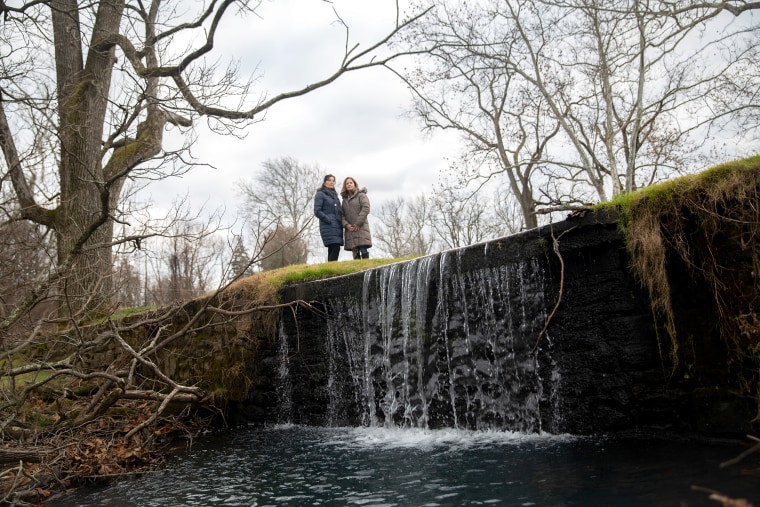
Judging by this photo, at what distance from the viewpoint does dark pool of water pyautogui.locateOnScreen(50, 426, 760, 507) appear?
139 inches

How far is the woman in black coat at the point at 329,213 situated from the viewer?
10492 mm

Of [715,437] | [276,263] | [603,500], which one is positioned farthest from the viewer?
[276,263]

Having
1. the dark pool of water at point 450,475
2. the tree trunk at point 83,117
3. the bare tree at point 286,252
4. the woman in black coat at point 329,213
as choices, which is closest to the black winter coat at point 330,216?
the woman in black coat at point 329,213

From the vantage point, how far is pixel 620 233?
5.11 metres

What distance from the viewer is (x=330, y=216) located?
34.6 ft

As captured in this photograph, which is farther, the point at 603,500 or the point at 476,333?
the point at 476,333

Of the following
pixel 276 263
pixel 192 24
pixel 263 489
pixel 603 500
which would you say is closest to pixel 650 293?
pixel 603 500

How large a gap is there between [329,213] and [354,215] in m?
0.51

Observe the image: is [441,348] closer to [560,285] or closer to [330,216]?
[560,285]

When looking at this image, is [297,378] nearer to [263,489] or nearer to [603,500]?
[263,489]

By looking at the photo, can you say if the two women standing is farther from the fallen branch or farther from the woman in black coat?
the fallen branch

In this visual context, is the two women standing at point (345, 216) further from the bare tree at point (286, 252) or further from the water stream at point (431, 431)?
the bare tree at point (286, 252)

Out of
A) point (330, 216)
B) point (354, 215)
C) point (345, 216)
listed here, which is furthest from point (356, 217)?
point (330, 216)

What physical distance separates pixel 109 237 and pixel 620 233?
330 inches
